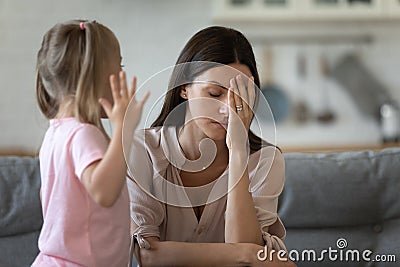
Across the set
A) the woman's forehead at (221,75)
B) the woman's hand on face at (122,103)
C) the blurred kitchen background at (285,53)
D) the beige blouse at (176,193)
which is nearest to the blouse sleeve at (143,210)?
the beige blouse at (176,193)

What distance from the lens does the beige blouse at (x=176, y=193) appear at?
60.9 inches

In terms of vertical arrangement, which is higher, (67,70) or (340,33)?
(67,70)

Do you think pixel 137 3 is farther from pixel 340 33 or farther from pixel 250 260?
pixel 250 260

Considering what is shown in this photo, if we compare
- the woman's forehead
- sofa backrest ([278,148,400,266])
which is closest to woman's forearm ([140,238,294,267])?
the woman's forehead

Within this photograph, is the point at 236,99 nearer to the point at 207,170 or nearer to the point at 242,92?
the point at 242,92

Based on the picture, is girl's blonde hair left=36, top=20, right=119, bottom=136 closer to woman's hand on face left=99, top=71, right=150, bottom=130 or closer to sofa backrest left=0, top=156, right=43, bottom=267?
woman's hand on face left=99, top=71, right=150, bottom=130

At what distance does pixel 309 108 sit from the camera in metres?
3.79

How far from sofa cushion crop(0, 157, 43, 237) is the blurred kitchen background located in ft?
5.68

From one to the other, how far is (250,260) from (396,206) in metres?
0.65

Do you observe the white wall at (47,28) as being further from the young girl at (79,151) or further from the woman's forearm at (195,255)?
the young girl at (79,151)

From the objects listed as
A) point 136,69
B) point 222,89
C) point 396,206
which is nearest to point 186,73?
point 222,89

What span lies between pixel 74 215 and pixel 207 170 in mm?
501

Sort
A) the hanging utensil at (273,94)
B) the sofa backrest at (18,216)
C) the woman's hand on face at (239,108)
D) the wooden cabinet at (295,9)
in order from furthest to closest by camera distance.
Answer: the hanging utensil at (273,94) < the wooden cabinet at (295,9) < the sofa backrest at (18,216) < the woman's hand on face at (239,108)

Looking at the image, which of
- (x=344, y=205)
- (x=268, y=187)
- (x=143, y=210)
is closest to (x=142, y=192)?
(x=143, y=210)
